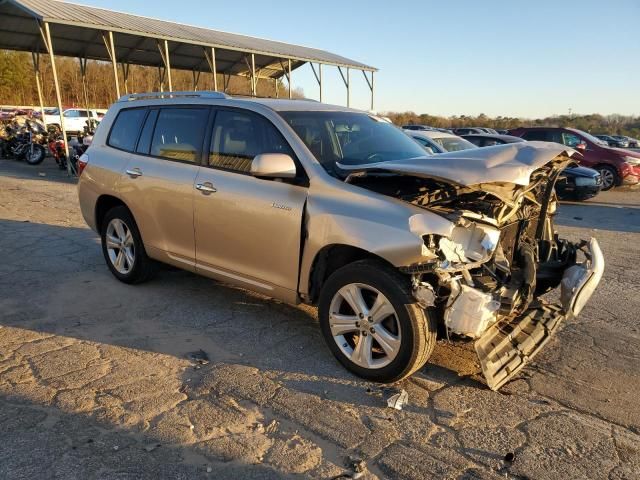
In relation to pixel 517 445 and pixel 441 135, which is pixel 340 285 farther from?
pixel 441 135

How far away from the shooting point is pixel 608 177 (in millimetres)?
14500

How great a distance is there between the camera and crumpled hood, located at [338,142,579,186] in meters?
3.06

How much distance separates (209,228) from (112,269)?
6.33 ft

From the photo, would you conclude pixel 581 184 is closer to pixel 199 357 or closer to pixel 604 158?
pixel 604 158

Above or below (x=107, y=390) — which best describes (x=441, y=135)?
above

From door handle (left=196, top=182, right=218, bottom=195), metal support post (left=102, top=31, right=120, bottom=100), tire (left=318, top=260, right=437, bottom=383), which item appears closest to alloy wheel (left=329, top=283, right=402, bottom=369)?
tire (left=318, top=260, right=437, bottom=383)

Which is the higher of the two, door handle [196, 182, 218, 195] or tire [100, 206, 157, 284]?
door handle [196, 182, 218, 195]

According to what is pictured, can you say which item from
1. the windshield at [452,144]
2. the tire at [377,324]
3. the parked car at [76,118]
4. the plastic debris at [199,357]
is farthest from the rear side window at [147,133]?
the parked car at [76,118]

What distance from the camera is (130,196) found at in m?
5.03

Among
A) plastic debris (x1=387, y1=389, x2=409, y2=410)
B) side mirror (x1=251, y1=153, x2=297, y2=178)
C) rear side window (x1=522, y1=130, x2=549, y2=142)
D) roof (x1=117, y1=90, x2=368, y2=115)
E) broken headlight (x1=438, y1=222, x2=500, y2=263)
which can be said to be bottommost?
plastic debris (x1=387, y1=389, x2=409, y2=410)

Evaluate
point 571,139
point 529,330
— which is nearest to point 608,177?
point 571,139

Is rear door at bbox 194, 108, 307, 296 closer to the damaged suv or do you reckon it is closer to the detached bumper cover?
the damaged suv

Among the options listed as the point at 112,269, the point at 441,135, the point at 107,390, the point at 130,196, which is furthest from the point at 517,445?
the point at 441,135

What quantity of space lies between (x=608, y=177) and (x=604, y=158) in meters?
0.56
